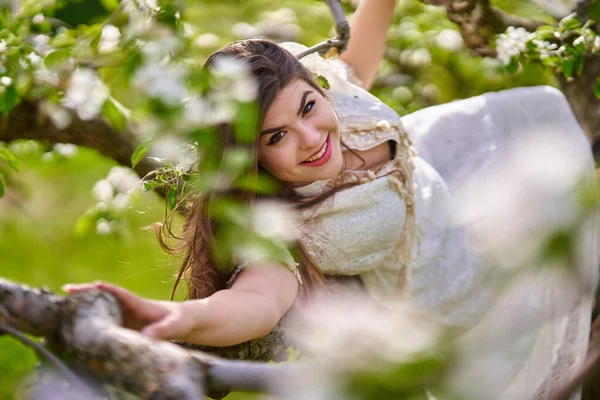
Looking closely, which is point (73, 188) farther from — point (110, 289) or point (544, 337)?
point (110, 289)

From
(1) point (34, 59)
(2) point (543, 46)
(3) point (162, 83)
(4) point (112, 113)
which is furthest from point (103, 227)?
(3) point (162, 83)

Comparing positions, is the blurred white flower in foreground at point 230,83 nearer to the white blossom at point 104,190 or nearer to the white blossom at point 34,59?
the white blossom at point 34,59

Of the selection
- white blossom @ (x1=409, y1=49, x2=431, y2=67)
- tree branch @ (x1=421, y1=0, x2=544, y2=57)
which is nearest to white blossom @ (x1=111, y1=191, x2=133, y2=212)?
tree branch @ (x1=421, y1=0, x2=544, y2=57)

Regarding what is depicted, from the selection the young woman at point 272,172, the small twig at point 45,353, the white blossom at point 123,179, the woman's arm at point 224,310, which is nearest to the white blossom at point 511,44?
the young woman at point 272,172

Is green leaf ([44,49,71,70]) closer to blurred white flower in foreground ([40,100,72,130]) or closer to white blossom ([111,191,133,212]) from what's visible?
blurred white flower in foreground ([40,100,72,130])

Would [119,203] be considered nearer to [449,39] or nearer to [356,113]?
[356,113]

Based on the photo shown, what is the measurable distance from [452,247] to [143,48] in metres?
1.01

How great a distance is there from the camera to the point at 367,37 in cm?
172

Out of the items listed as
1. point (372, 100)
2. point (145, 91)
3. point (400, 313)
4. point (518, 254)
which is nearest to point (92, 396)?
point (145, 91)

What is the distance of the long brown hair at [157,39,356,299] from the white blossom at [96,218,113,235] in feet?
2.42

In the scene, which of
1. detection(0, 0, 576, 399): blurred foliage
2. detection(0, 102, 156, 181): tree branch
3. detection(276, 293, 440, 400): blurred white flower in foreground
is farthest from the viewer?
detection(0, 0, 576, 399): blurred foliage

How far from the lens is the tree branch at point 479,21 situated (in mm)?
1979

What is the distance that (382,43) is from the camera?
1752mm

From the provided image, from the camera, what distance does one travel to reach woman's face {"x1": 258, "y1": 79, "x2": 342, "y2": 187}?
1.27 m
